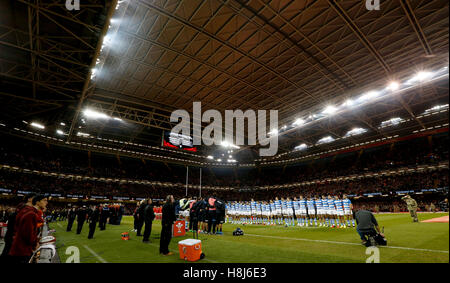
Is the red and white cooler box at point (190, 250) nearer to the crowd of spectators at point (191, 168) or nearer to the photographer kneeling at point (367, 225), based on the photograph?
the photographer kneeling at point (367, 225)

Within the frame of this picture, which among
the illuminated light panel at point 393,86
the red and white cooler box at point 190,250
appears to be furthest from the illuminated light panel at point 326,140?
the red and white cooler box at point 190,250

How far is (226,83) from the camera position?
1880 centimetres

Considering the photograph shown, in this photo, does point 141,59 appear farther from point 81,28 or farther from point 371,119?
point 371,119

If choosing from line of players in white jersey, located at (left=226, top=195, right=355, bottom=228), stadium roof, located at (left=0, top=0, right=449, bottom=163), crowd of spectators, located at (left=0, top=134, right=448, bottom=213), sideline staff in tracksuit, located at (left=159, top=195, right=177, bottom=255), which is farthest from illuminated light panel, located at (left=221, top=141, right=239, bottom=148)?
sideline staff in tracksuit, located at (left=159, top=195, right=177, bottom=255)

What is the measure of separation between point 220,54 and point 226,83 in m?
3.45

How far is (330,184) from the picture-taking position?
3797 centimetres

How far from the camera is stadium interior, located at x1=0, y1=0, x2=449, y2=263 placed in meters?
12.1

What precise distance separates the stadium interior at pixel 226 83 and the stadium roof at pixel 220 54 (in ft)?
0.30

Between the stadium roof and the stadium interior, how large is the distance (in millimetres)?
91

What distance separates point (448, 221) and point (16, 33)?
19963 millimetres

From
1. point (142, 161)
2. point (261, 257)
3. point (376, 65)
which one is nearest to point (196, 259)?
point (261, 257)

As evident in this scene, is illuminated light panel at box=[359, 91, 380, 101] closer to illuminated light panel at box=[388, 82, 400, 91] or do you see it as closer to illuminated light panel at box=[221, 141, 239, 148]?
illuminated light panel at box=[388, 82, 400, 91]

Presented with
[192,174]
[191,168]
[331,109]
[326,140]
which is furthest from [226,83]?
[191,168]

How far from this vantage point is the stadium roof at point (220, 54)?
12.4m
